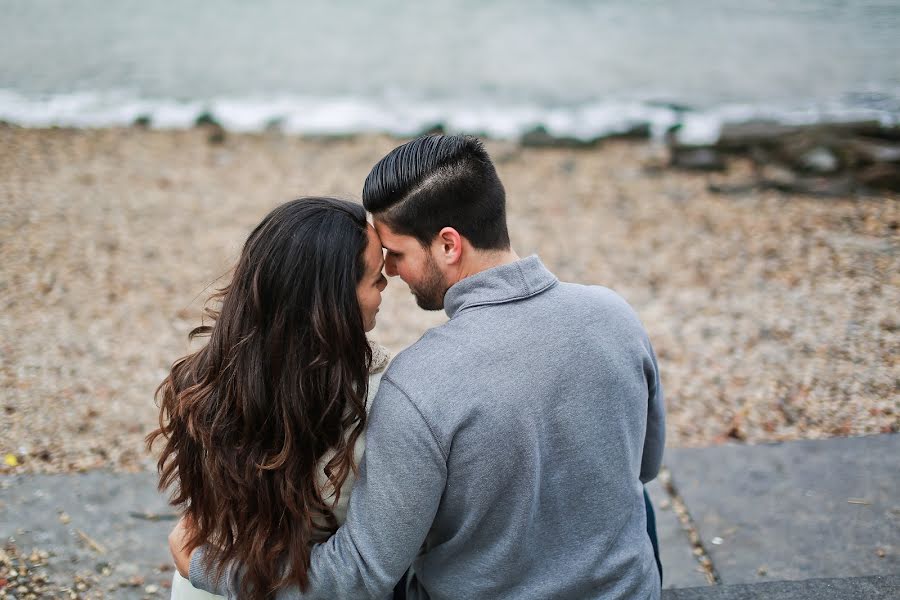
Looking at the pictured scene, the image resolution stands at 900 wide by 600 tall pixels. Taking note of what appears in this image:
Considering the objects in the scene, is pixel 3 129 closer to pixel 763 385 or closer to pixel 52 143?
pixel 52 143

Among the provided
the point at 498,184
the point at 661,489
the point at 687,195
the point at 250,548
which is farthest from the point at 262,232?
the point at 687,195

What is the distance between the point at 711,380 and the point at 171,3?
18021mm

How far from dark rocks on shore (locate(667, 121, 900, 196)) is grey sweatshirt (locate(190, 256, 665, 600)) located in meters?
5.72

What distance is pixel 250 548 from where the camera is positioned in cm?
185

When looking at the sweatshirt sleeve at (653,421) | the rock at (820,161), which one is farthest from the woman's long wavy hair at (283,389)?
the rock at (820,161)

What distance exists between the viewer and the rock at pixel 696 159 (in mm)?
7637

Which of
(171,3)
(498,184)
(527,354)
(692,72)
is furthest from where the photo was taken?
(171,3)

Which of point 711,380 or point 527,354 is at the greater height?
point 527,354

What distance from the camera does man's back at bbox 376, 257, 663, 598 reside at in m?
1.67

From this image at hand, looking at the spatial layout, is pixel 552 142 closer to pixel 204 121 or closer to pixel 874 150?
pixel 874 150

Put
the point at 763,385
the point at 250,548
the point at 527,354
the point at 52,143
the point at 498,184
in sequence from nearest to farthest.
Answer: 1. the point at 527,354
2. the point at 250,548
3. the point at 498,184
4. the point at 763,385
5. the point at 52,143

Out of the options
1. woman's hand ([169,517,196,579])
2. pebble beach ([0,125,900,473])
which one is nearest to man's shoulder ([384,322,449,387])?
woman's hand ([169,517,196,579])

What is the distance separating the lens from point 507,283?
5.99ft

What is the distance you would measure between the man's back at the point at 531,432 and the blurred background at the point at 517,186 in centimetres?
219
